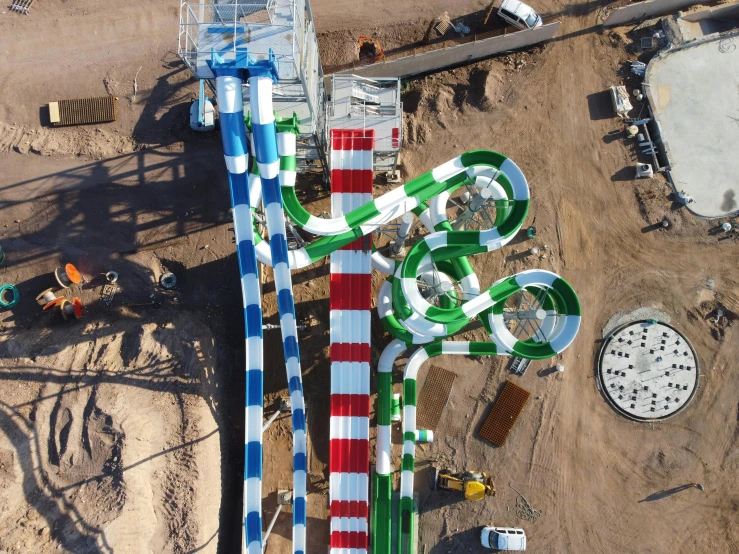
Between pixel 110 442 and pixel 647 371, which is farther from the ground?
pixel 110 442

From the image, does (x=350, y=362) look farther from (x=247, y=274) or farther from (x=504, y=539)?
(x=504, y=539)

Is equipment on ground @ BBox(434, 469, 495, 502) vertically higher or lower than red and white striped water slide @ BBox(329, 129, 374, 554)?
→ lower

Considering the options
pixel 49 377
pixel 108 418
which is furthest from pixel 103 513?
pixel 49 377

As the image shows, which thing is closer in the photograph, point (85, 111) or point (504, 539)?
point (504, 539)

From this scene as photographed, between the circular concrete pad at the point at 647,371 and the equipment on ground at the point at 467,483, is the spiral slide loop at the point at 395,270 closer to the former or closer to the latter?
the equipment on ground at the point at 467,483

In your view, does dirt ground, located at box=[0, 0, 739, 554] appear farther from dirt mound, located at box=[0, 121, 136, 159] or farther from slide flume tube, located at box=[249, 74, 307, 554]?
slide flume tube, located at box=[249, 74, 307, 554]

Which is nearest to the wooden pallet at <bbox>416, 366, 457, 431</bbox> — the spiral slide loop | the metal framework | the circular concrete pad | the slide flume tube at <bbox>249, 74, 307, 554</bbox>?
the spiral slide loop

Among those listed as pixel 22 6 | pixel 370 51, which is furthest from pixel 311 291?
pixel 22 6
